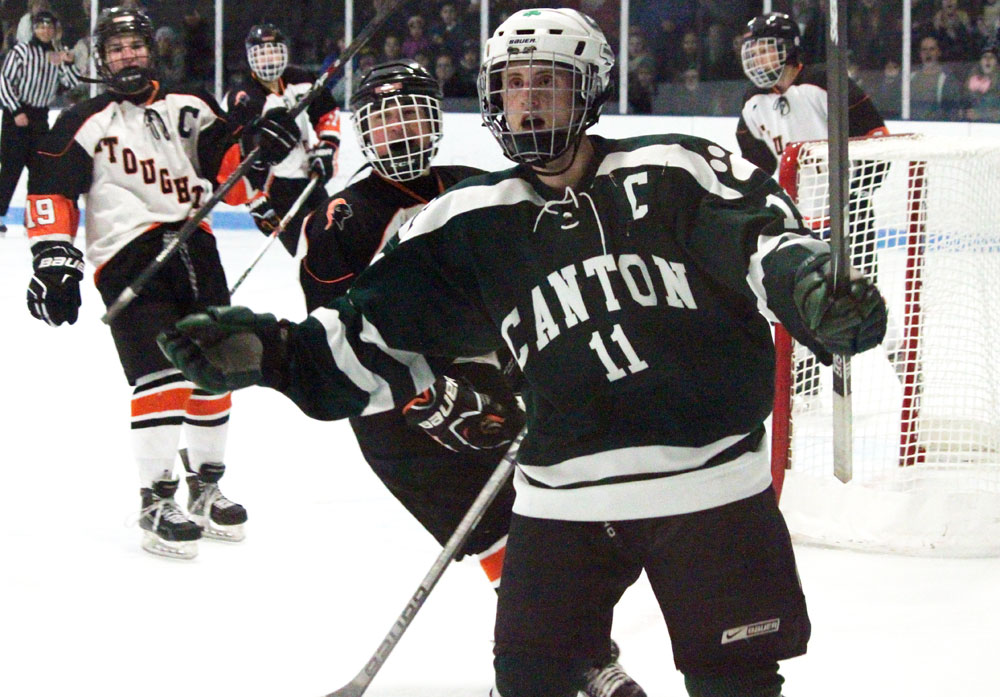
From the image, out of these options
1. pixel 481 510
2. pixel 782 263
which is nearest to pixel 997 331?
pixel 481 510

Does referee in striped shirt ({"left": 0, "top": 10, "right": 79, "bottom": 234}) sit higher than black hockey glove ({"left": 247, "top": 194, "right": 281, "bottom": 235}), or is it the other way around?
referee in striped shirt ({"left": 0, "top": 10, "right": 79, "bottom": 234})

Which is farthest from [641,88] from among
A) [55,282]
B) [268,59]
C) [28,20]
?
[55,282]

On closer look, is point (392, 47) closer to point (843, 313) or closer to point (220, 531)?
point (220, 531)

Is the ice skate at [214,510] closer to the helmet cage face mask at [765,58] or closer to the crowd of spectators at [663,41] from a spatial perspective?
the helmet cage face mask at [765,58]

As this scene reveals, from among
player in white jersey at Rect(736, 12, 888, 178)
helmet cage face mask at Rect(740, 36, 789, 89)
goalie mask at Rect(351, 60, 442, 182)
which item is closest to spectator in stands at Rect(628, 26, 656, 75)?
player in white jersey at Rect(736, 12, 888, 178)

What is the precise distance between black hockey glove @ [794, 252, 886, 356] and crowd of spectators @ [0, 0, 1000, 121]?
22.1 ft

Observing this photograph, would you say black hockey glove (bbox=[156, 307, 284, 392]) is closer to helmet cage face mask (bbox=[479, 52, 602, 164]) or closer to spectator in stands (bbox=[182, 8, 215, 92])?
helmet cage face mask (bbox=[479, 52, 602, 164])

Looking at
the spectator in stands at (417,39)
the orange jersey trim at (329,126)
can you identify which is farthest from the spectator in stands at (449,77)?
the orange jersey trim at (329,126)

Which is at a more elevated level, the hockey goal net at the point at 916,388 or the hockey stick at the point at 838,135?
the hockey stick at the point at 838,135

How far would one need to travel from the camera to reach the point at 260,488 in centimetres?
365

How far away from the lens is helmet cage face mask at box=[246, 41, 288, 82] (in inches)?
227

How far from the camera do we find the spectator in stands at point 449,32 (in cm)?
926

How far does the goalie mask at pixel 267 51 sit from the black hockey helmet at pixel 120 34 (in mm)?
2603

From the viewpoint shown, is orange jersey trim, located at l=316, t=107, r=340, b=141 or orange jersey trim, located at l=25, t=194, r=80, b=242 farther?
orange jersey trim, located at l=316, t=107, r=340, b=141
